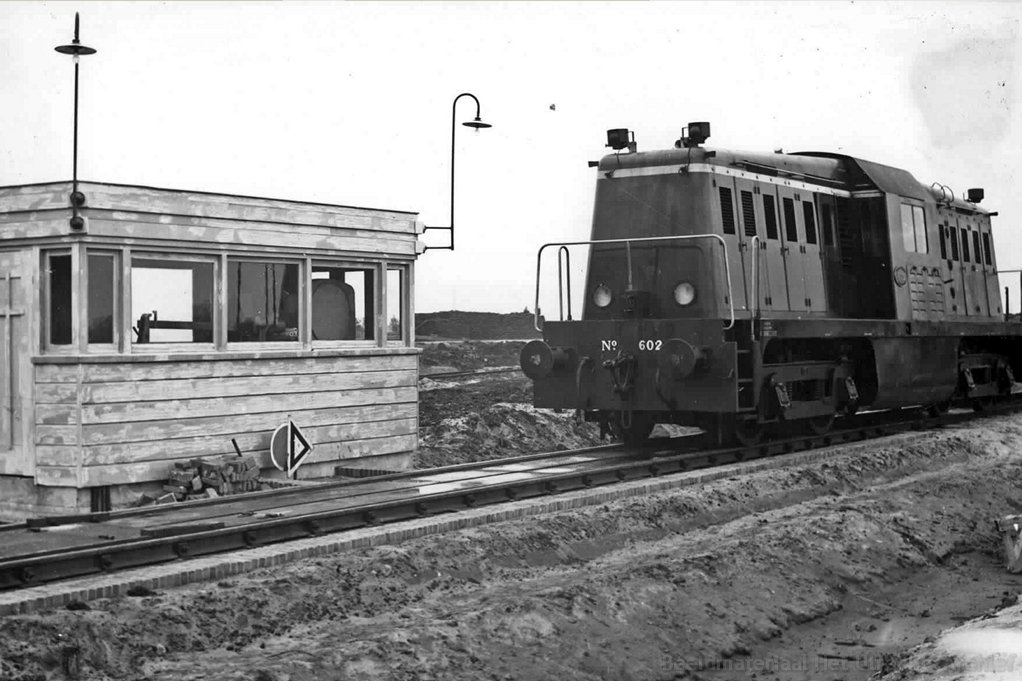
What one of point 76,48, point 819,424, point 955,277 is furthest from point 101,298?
point 955,277

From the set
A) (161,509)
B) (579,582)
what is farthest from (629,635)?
(161,509)

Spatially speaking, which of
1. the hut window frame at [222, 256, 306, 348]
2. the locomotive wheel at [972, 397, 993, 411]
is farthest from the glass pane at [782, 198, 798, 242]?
the locomotive wheel at [972, 397, 993, 411]

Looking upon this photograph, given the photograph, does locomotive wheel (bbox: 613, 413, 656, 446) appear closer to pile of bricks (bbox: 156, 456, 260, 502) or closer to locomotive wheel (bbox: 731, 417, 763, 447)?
locomotive wheel (bbox: 731, 417, 763, 447)

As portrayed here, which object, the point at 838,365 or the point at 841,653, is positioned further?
the point at 838,365

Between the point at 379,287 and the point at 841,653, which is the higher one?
the point at 379,287

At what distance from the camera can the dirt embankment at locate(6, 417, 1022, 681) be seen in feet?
22.0

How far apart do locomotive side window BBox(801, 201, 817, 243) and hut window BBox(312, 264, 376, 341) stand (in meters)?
5.74

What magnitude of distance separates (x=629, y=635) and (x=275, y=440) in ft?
21.8

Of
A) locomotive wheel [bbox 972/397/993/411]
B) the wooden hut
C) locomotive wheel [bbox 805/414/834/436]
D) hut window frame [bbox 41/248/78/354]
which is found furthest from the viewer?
locomotive wheel [bbox 972/397/993/411]

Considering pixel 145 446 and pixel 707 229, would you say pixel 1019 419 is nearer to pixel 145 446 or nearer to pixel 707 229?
pixel 707 229

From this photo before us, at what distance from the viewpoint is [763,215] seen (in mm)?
14891

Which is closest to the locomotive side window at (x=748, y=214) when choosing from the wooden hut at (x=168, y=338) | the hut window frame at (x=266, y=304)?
the wooden hut at (x=168, y=338)

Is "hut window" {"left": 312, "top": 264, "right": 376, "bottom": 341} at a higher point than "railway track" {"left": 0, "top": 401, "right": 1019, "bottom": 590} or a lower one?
higher

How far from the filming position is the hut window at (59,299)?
40.0 ft
